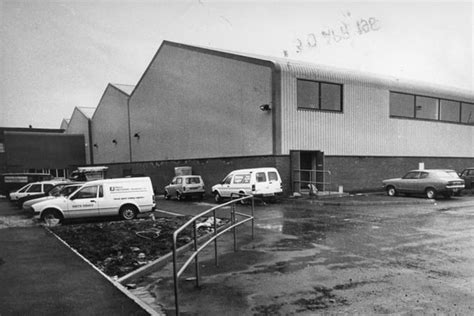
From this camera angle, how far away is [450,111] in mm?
27578

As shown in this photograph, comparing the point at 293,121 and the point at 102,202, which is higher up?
the point at 293,121

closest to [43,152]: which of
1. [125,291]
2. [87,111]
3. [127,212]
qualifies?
[87,111]

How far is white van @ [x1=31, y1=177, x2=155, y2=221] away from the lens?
12.3 m

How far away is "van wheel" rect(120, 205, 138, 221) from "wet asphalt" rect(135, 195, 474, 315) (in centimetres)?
496

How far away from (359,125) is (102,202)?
56.5 feet

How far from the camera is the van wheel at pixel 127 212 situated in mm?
12766

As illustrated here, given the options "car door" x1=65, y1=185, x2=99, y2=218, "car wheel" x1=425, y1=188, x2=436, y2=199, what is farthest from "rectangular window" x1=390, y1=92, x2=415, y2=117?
"car door" x1=65, y1=185, x2=99, y2=218

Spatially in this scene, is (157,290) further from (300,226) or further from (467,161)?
(467,161)

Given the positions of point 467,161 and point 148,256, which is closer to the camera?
point 148,256

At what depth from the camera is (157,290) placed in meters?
5.21

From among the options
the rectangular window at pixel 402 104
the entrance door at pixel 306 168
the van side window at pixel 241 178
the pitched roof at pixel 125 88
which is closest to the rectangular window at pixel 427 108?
the rectangular window at pixel 402 104

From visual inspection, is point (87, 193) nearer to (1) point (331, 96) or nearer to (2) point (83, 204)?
(2) point (83, 204)

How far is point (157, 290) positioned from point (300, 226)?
20.4 ft

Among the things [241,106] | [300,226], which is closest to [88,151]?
[241,106]
